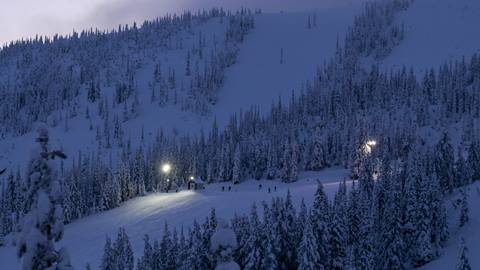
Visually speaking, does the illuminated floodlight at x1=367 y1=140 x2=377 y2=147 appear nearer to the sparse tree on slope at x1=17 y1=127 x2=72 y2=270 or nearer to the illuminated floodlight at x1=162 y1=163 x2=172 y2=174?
the illuminated floodlight at x1=162 y1=163 x2=172 y2=174

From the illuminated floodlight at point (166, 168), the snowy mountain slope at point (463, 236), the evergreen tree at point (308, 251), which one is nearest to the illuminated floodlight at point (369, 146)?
the snowy mountain slope at point (463, 236)

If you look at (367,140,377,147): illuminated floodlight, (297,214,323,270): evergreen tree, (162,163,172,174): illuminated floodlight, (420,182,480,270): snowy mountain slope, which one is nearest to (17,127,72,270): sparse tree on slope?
(297,214,323,270): evergreen tree

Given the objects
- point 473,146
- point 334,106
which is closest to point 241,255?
point 473,146

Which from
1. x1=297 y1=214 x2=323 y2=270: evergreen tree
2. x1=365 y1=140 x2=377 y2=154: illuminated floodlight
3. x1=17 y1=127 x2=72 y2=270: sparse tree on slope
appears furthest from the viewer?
x1=365 y1=140 x2=377 y2=154: illuminated floodlight

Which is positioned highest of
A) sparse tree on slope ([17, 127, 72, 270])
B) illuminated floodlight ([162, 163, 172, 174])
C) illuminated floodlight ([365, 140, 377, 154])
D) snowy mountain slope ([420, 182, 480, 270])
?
illuminated floodlight ([365, 140, 377, 154])

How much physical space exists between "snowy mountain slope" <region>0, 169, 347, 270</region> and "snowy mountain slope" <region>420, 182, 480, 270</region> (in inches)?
646

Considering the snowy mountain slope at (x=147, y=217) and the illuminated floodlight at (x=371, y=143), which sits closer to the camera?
the snowy mountain slope at (x=147, y=217)

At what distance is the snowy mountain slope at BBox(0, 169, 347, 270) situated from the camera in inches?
3055

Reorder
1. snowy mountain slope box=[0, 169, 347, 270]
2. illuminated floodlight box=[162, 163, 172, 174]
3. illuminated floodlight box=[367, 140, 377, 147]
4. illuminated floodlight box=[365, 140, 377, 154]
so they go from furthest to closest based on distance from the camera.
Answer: illuminated floodlight box=[162, 163, 172, 174], illuminated floodlight box=[367, 140, 377, 147], illuminated floodlight box=[365, 140, 377, 154], snowy mountain slope box=[0, 169, 347, 270]

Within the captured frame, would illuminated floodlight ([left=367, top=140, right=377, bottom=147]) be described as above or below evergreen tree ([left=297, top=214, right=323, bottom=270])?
above

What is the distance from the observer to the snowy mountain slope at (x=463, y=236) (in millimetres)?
62250

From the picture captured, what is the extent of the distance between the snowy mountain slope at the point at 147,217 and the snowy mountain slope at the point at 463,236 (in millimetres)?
16420

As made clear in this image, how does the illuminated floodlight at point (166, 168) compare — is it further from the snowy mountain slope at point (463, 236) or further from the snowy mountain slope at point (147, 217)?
the snowy mountain slope at point (463, 236)

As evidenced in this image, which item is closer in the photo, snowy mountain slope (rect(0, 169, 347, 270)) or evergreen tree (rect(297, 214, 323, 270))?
evergreen tree (rect(297, 214, 323, 270))
